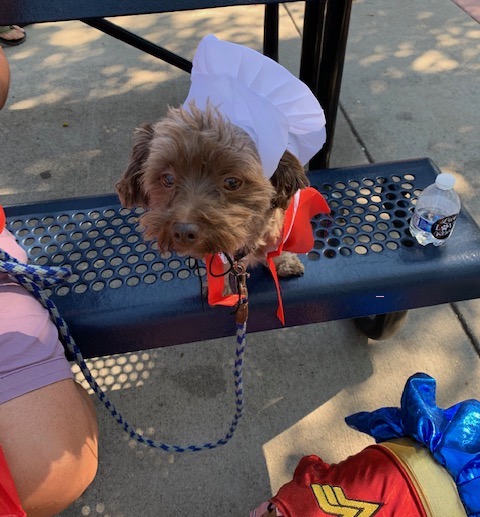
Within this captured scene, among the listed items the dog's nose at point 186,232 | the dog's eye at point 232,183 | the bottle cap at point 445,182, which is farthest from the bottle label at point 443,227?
the dog's nose at point 186,232

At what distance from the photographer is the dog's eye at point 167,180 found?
1551 millimetres

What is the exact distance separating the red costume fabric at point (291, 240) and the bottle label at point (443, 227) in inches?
15.5

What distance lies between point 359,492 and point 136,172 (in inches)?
45.5

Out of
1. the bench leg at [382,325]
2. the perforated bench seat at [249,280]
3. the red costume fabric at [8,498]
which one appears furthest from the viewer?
the bench leg at [382,325]

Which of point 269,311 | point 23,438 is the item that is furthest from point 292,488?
point 23,438

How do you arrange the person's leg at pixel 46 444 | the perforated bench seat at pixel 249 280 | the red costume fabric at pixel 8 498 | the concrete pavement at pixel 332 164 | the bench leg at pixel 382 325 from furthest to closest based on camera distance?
the bench leg at pixel 382 325, the concrete pavement at pixel 332 164, the perforated bench seat at pixel 249 280, the person's leg at pixel 46 444, the red costume fabric at pixel 8 498

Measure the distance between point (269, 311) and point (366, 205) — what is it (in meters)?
0.60

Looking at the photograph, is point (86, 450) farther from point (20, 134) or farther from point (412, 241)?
point (20, 134)

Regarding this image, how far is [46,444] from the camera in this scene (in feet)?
4.72

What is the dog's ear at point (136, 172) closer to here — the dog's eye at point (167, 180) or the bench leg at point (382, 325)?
the dog's eye at point (167, 180)

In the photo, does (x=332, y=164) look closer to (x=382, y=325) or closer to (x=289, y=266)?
(x=382, y=325)

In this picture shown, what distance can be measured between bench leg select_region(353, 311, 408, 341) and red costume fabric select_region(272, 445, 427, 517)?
798mm

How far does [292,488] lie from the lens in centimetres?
141

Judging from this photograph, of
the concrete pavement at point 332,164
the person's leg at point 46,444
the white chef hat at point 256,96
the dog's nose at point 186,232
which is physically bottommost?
Result: the concrete pavement at point 332,164
